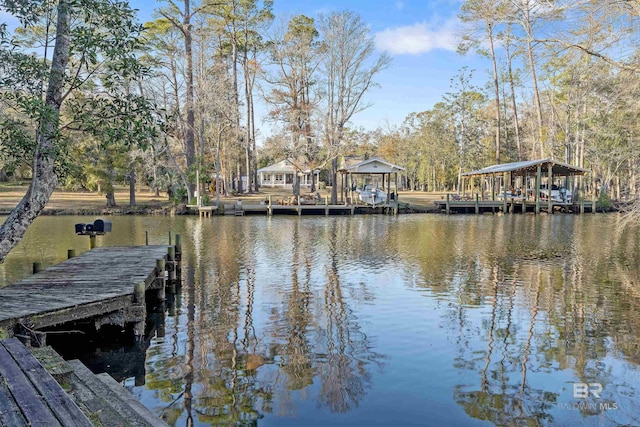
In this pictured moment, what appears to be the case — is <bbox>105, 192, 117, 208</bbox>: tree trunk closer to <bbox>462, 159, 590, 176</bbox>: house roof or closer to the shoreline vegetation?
the shoreline vegetation

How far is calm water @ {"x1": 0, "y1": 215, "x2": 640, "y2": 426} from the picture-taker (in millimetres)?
5699

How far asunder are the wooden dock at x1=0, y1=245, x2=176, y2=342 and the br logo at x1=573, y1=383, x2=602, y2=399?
6220 mm

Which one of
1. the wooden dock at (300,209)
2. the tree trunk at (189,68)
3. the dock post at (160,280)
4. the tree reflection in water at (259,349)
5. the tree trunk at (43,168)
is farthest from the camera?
the wooden dock at (300,209)

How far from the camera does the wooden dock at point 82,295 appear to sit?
673cm

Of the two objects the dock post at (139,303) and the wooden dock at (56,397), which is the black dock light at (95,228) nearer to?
the dock post at (139,303)

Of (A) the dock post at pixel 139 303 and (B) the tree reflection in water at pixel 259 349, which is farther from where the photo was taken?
(A) the dock post at pixel 139 303

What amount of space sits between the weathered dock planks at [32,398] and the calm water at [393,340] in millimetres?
1661

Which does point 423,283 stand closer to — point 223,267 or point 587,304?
point 587,304

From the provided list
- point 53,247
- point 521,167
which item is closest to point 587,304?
point 53,247

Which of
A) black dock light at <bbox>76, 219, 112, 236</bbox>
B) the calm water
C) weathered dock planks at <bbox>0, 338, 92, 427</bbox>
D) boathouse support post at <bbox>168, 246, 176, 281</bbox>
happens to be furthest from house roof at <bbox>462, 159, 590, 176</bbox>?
weathered dock planks at <bbox>0, 338, 92, 427</bbox>

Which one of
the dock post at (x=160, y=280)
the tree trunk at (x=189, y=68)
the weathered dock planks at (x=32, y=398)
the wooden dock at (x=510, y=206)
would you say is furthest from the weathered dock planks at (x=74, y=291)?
the wooden dock at (x=510, y=206)

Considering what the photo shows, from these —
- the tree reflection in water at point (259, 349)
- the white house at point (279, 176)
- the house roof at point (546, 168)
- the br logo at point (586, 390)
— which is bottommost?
the br logo at point (586, 390)

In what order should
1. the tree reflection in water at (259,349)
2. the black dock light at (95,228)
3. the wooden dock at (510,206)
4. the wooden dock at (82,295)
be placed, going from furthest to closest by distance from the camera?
the wooden dock at (510,206) < the black dock light at (95,228) < the wooden dock at (82,295) < the tree reflection in water at (259,349)

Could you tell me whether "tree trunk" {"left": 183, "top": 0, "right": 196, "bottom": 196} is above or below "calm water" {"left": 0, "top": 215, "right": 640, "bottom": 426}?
above
